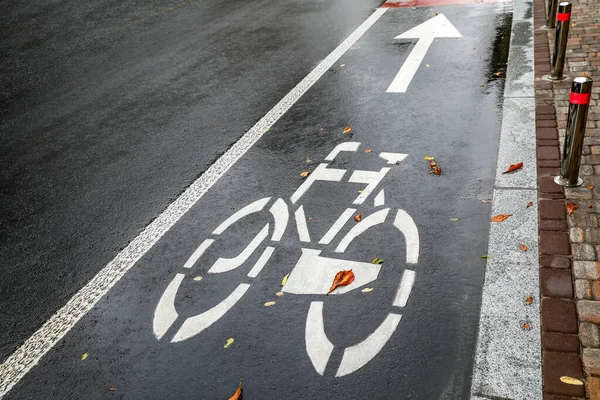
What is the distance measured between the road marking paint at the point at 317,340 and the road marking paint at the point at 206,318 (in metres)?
0.65

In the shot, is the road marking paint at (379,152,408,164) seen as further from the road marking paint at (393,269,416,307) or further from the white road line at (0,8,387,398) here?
the road marking paint at (393,269,416,307)

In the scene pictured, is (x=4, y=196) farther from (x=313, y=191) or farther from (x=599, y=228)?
(x=599, y=228)

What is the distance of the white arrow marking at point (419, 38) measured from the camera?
27.0 ft

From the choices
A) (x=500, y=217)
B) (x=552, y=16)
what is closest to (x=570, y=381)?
(x=500, y=217)

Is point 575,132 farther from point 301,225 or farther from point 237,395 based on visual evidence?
point 237,395

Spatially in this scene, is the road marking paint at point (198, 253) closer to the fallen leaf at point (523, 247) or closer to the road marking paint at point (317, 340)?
the road marking paint at point (317, 340)

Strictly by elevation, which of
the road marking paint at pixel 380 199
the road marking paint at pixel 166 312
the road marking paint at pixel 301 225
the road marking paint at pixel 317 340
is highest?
the road marking paint at pixel 166 312

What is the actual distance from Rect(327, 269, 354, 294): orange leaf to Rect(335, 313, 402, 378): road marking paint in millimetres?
519

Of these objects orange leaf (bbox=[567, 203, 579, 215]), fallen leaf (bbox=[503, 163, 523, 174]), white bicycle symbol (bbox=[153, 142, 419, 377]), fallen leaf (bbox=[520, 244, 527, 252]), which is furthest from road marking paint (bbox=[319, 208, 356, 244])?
orange leaf (bbox=[567, 203, 579, 215])

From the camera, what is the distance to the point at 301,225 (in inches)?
205

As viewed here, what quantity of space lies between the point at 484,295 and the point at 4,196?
18.6 feet

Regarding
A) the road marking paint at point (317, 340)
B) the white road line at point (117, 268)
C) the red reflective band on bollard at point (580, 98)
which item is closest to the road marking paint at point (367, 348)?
the road marking paint at point (317, 340)

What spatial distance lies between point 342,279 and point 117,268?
2.12 meters

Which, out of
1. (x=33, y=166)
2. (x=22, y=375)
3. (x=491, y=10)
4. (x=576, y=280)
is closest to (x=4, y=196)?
(x=33, y=166)
